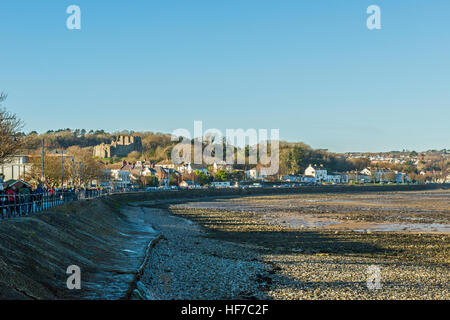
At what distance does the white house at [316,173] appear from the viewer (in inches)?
7116

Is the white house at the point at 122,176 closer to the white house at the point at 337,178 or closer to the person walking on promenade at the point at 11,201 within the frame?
the white house at the point at 337,178

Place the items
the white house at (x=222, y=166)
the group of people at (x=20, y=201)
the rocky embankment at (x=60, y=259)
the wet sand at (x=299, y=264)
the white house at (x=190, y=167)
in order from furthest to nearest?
1. the white house at (x=222, y=166)
2. the white house at (x=190, y=167)
3. the group of people at (x=20, y=201)
4. the wet sand at (x=299, y=264)
5. the rocky embankment at (x=60, y=259)

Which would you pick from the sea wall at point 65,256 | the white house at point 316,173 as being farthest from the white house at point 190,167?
the sea wall at point 65,256

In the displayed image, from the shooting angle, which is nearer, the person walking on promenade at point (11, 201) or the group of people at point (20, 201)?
the person walking on promenade at point (11, 201)

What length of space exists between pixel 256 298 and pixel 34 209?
14474mm

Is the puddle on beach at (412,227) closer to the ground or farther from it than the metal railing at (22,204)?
closer to the ground

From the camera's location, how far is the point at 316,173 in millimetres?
182375

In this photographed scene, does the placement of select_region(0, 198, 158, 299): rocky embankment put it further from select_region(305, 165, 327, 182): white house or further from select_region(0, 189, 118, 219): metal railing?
select_region(305, 165, 327, 182): white house

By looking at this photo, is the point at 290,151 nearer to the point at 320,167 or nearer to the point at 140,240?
the point at 320,167

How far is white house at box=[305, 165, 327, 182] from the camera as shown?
180750mm

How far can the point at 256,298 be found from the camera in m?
14.5

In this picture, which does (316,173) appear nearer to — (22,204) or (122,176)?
(122,176)

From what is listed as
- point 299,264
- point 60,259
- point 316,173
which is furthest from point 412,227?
point 316,173
